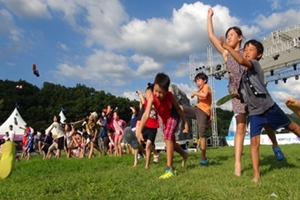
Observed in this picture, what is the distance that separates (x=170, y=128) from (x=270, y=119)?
1715mm

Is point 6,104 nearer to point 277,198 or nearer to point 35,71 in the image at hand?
point 35,71

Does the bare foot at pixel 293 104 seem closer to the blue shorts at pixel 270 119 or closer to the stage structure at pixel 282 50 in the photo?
the blue shorts at pixel 270 119

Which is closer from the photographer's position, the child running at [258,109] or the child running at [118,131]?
the child running at [258,109]

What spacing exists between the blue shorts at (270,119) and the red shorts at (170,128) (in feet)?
4.89

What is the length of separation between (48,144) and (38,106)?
179 ft

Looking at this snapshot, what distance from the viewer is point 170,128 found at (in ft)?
17.0

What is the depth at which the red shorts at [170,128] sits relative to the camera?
5.14 metres

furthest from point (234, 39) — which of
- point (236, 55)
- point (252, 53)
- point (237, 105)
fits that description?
point (236, 55)

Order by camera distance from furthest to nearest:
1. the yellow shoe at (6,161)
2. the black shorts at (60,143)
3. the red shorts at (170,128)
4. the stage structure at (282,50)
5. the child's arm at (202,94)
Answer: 1. the stage structure at (282,50)
2. the black shorts at (60,143)
3. the child's arm at (202,94)
4. the red shorts at (170,128)
5. the yellow shoe at (6,161)

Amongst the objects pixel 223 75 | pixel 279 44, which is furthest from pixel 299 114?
pixel 223 75

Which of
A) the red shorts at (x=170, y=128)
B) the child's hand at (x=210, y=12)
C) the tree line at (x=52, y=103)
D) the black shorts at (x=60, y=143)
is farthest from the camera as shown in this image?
the tree line at (x=52, y=103)

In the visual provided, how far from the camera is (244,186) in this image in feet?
11.0

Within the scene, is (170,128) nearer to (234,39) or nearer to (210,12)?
(234,39)

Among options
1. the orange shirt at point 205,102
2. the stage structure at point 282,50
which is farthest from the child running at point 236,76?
the stage structure at point 282,50
